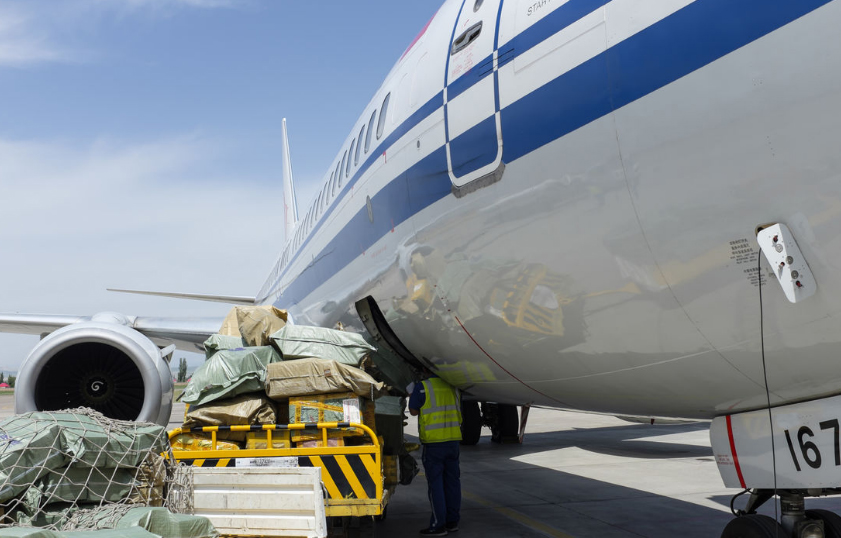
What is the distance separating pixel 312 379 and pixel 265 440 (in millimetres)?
514

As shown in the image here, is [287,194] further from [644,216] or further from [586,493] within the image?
[644,216]

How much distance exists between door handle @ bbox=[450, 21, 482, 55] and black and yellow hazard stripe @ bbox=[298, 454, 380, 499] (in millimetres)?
2597

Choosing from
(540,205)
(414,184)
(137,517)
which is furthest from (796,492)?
(137,517)

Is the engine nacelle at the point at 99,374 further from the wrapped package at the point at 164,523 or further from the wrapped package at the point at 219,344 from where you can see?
the wrapped package at the point at 164,523

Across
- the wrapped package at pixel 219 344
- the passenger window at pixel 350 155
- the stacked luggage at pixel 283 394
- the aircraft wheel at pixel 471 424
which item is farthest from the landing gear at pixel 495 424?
the stacked luggage at pixel 283 394

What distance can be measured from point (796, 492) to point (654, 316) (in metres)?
1.18

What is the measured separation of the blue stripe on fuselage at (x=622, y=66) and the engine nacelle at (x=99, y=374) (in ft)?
13.6

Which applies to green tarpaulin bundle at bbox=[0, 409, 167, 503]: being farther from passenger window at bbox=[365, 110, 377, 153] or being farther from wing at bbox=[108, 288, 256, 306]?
wing at bbox=[108, 288, 256, 306]

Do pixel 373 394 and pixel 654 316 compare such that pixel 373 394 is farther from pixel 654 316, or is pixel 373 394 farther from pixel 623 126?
pixel 623 126

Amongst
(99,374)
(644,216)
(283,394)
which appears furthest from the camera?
(99,374)

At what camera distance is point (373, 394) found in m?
5.12

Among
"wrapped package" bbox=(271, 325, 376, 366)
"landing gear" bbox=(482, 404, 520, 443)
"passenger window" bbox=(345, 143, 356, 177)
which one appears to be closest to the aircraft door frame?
"wrapped package" bbox=(271, 325, 376, 366)

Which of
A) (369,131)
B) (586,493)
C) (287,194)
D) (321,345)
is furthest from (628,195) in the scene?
(287,194)

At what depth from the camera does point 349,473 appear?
15.2ft
